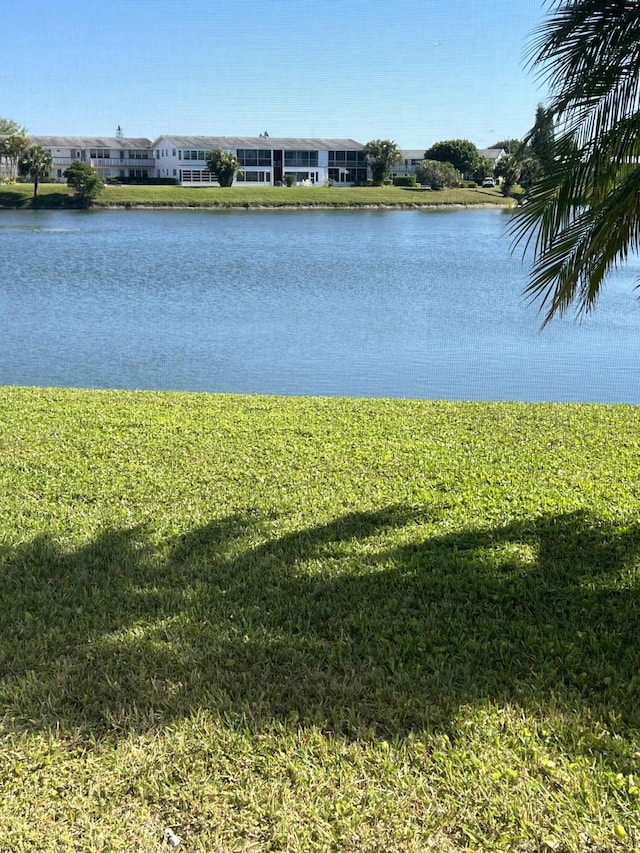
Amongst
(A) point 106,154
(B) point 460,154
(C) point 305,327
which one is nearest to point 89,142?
(A) point 106,154

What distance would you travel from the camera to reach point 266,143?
106875 millimetres

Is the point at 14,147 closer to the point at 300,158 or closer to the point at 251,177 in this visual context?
the point at 251,177

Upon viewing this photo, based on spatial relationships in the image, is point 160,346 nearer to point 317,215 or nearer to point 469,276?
point 469,276

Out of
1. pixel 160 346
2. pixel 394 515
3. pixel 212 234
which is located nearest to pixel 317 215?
pixel 212 234

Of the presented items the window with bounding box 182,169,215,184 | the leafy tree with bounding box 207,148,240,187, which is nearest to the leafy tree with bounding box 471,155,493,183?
the leafy tree with bounding box 207,148,240,187

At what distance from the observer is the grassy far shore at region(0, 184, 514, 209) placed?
75375mm

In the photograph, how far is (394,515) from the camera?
19.3 ft

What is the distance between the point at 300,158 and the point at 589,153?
107 m

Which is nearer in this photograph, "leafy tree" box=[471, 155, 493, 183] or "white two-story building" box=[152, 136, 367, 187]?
"white two-story building" box=[152, 136, 367, 187]

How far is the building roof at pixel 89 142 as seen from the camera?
104500 millimetres

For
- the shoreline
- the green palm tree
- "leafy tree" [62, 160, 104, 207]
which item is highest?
"leafy tree" [62, 160, 104, 207]

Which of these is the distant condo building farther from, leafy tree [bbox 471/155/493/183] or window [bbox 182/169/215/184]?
leafy tree [bbox 471/155/493/183]

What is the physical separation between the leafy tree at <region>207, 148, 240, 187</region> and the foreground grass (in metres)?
90.1

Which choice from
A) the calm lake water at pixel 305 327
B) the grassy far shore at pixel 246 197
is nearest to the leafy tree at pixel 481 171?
the grassy far shore at pixel 246 197
